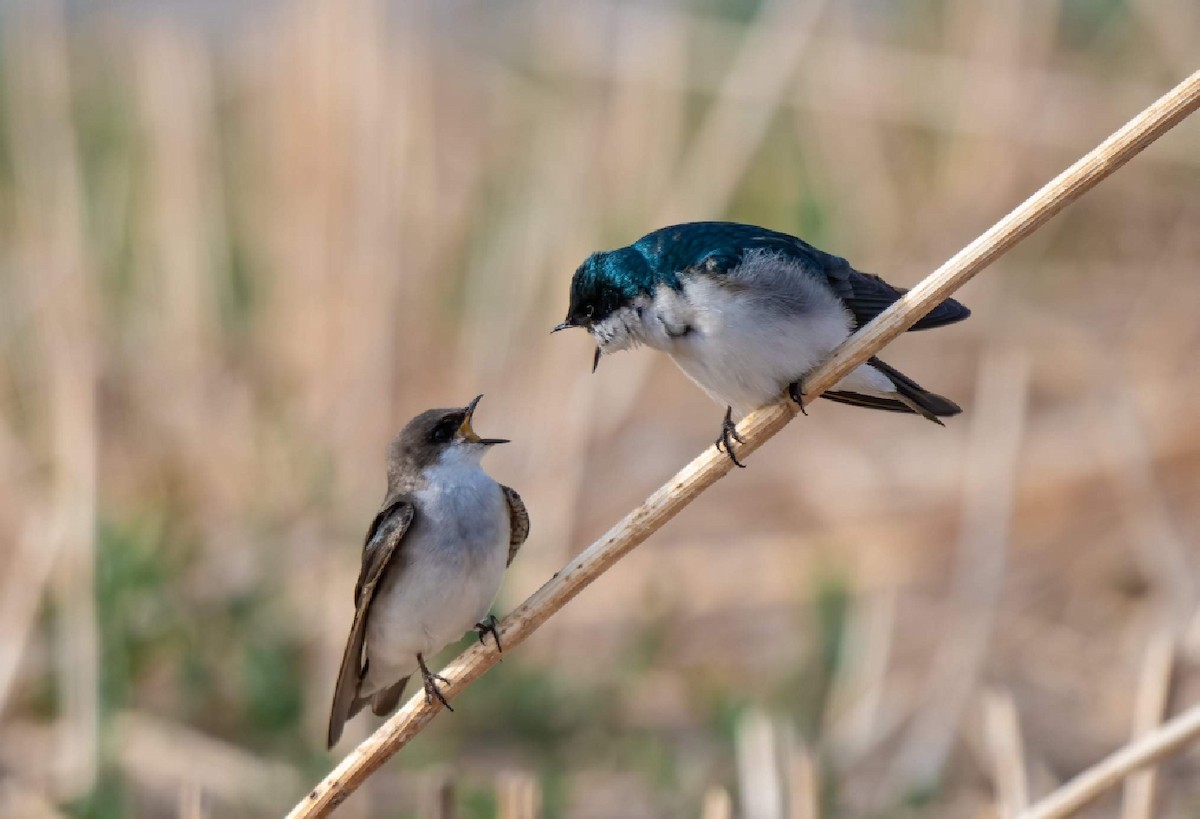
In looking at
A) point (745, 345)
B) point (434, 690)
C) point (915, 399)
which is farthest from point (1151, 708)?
point (434, 690)

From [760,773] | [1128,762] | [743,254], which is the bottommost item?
[1128,762]

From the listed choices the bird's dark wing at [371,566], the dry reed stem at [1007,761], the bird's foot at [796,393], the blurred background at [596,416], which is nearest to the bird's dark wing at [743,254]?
the bird's foot at [796,393]

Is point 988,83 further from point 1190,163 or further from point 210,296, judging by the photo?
point 210,296

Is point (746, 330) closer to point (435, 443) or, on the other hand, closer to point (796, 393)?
point (796, 393)

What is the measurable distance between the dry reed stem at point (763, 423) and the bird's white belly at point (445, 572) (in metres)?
0.32

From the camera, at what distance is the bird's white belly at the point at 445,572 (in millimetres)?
3143

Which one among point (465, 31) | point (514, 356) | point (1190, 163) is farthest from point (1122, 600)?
point (465, 31)

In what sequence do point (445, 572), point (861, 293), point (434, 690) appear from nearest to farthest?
point (434, 690), point (861, 293), point (445, 572)

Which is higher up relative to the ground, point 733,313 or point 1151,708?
point 733,313

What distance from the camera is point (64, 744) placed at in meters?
4.21

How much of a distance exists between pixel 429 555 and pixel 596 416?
7.67ft

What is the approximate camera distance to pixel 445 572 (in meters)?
3.14

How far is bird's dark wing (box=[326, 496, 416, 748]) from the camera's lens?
3.20 m

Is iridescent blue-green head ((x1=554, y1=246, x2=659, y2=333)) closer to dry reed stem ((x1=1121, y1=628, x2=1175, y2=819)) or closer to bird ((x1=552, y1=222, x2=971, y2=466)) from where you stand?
bird ((x1=552, y1=222, x2=971, y2=466))
